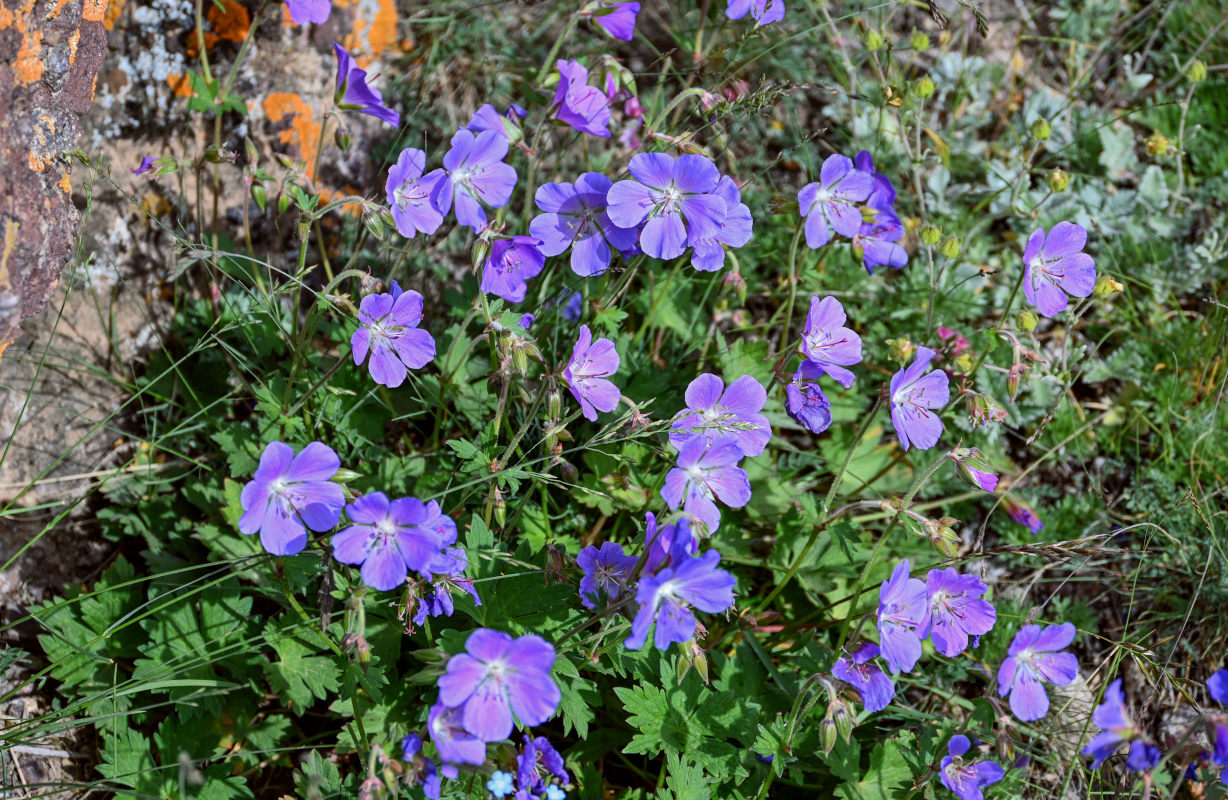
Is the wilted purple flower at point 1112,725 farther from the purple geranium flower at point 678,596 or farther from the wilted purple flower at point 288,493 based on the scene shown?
the wilted purple flower at point 288,493

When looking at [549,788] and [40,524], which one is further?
[40,524]

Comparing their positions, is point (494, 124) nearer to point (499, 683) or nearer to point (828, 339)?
point (828, 339)

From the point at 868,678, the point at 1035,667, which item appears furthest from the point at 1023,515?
the point at 868,678

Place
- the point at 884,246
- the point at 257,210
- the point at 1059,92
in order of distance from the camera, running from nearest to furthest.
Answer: the point at 884,246 → the point at 257,210 → the point at 1059,92

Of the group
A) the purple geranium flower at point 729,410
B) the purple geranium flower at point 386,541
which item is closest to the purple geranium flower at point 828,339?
the purple geranium flower at point 729,410

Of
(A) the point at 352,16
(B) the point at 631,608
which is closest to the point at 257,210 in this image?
(A) the point at 352,16

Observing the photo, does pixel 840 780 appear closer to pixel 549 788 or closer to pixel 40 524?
pixel 549 788
